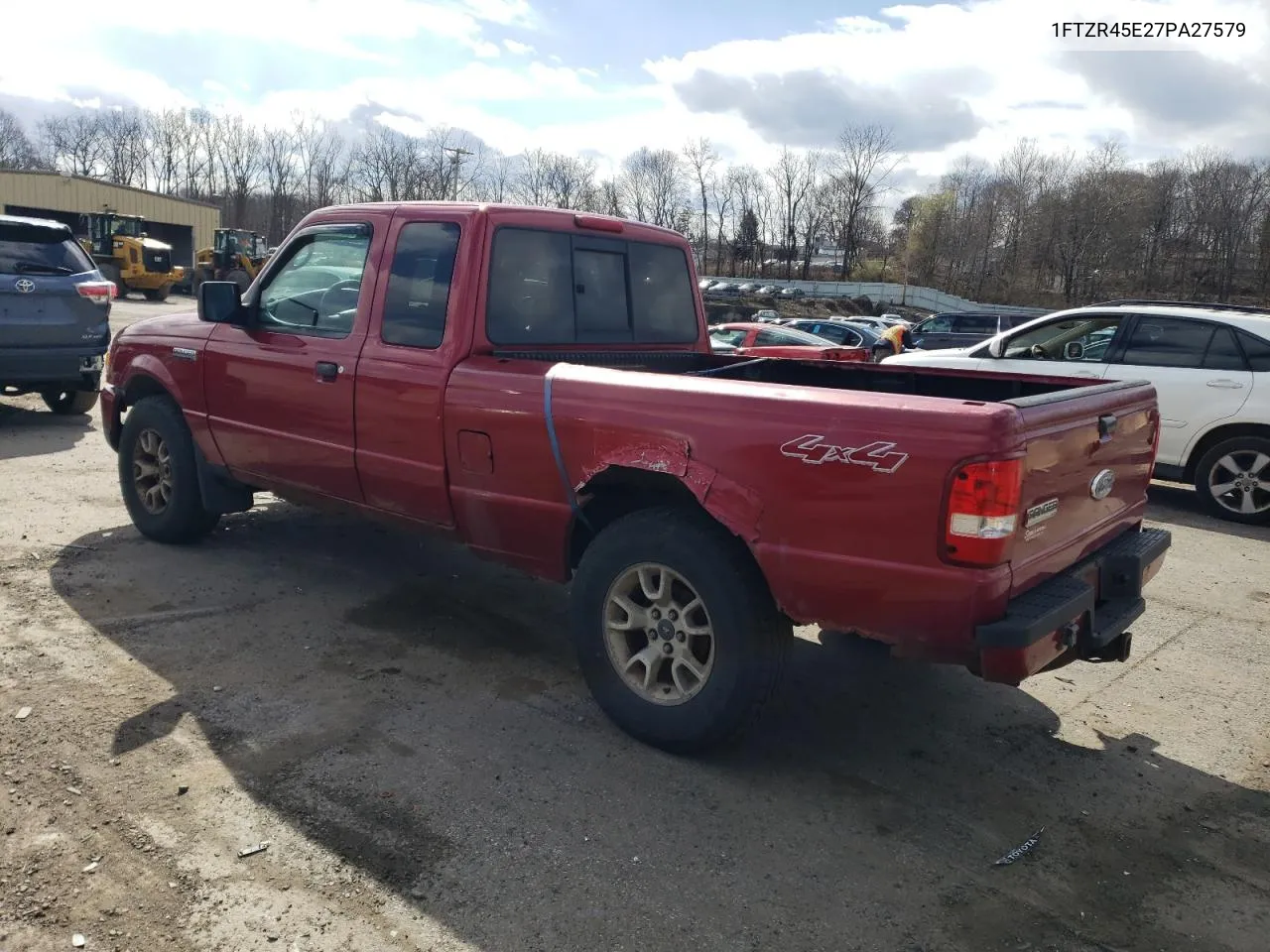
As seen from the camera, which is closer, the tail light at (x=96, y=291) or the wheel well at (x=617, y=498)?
the wheel well at (x=617, y=498)

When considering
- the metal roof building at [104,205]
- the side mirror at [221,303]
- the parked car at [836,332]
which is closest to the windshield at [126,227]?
the metal roof building at [104,205]

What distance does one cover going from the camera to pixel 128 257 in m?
33.8

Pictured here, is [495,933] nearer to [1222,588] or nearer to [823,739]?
[823,739]

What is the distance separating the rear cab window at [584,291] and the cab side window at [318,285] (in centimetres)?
80

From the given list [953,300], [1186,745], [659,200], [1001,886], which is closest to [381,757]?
[1001,886]

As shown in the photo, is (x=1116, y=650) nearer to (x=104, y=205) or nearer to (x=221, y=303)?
(x=221, y=303)

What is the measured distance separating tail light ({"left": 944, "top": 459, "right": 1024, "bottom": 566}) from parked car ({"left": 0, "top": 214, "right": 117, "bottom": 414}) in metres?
9.00

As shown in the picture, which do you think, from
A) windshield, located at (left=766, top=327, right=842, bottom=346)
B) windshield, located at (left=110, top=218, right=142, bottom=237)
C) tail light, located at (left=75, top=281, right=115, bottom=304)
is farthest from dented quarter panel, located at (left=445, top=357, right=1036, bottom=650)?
windshield, located at (left=110, top=218, right=142, bottom=237)

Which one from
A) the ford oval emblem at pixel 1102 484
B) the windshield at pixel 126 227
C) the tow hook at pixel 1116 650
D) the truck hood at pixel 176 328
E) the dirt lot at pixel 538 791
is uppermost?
the windshield at pixel 126 227

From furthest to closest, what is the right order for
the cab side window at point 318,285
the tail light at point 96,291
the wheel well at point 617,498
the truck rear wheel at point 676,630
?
the tail light at point 96,291 < the cab side window at point 318,285 < the wheel well at point 617,498 < the truck rear wheel at point 676,630

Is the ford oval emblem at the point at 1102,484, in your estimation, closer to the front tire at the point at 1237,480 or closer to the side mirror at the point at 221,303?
the side mirror at the point at 221,303

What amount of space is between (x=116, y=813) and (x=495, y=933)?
4.53 feet

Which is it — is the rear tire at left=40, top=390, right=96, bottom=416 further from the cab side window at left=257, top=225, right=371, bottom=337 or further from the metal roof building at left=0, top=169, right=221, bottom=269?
the metal roof building at left=0, top=169, right=221, bottom=269

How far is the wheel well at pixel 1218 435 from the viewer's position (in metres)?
7.81
